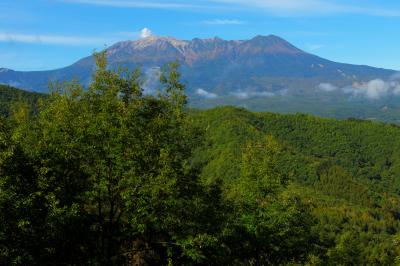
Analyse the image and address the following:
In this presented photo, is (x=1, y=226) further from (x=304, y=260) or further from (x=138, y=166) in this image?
(x=304, y=260)

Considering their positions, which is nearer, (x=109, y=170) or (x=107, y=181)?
(x=107, y=181)

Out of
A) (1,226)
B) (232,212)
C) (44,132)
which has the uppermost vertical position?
(44,132)

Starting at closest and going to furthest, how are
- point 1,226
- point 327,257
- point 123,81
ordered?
point 1,226 < point 123,81 < point 327,257

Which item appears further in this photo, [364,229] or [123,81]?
[364,229]

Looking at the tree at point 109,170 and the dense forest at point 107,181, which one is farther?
the tree at point 109,170

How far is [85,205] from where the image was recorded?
1208 inches

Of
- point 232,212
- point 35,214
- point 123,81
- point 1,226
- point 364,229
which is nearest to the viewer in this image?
point 1,226

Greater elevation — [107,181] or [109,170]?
[109,170]

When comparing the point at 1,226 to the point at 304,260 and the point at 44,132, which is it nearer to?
the point at 44,132

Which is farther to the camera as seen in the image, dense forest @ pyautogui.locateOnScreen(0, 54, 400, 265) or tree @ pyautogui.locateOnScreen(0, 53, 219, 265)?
tree @ pyautogui.locateOnScreen(0, 53, 219, 265)

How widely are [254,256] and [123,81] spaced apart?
17209 millimetres

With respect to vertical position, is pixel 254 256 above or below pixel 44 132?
below

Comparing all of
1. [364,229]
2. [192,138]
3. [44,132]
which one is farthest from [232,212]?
[364,229]

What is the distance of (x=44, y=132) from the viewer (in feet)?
86.9
